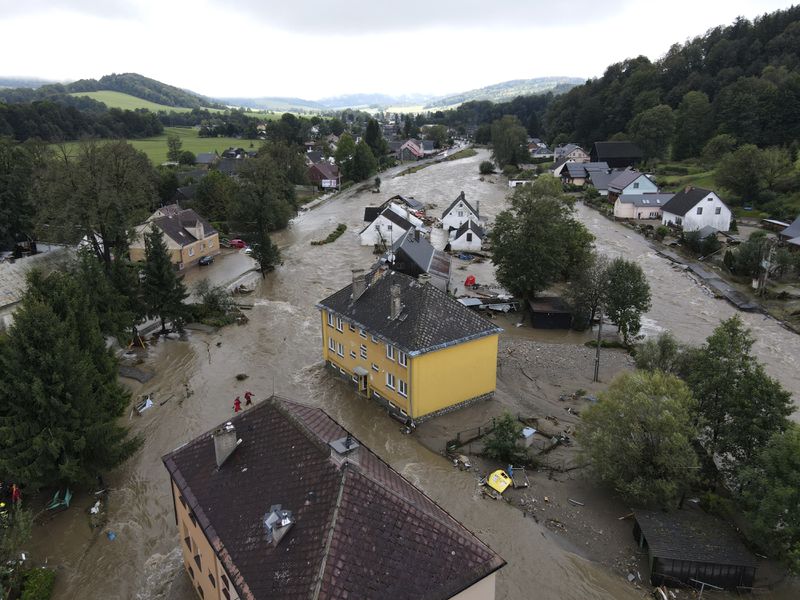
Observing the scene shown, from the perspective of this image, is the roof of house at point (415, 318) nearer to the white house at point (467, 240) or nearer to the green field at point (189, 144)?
the white house at point (467, 240)

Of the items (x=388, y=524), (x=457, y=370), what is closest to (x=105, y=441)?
(x=388, y=524)

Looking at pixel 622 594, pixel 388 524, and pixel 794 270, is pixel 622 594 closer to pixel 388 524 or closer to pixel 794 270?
pixel 388 524

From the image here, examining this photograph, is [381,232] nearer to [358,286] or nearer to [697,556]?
[358,286]

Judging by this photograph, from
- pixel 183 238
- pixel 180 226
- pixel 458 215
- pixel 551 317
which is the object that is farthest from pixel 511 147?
pixel 551 317

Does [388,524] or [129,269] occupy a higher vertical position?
[388,524]

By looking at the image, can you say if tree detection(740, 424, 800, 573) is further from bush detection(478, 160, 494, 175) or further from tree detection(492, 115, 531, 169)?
bush detection(478, 160, 494, 175)

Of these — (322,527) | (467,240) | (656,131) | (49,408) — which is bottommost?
(467,240)
